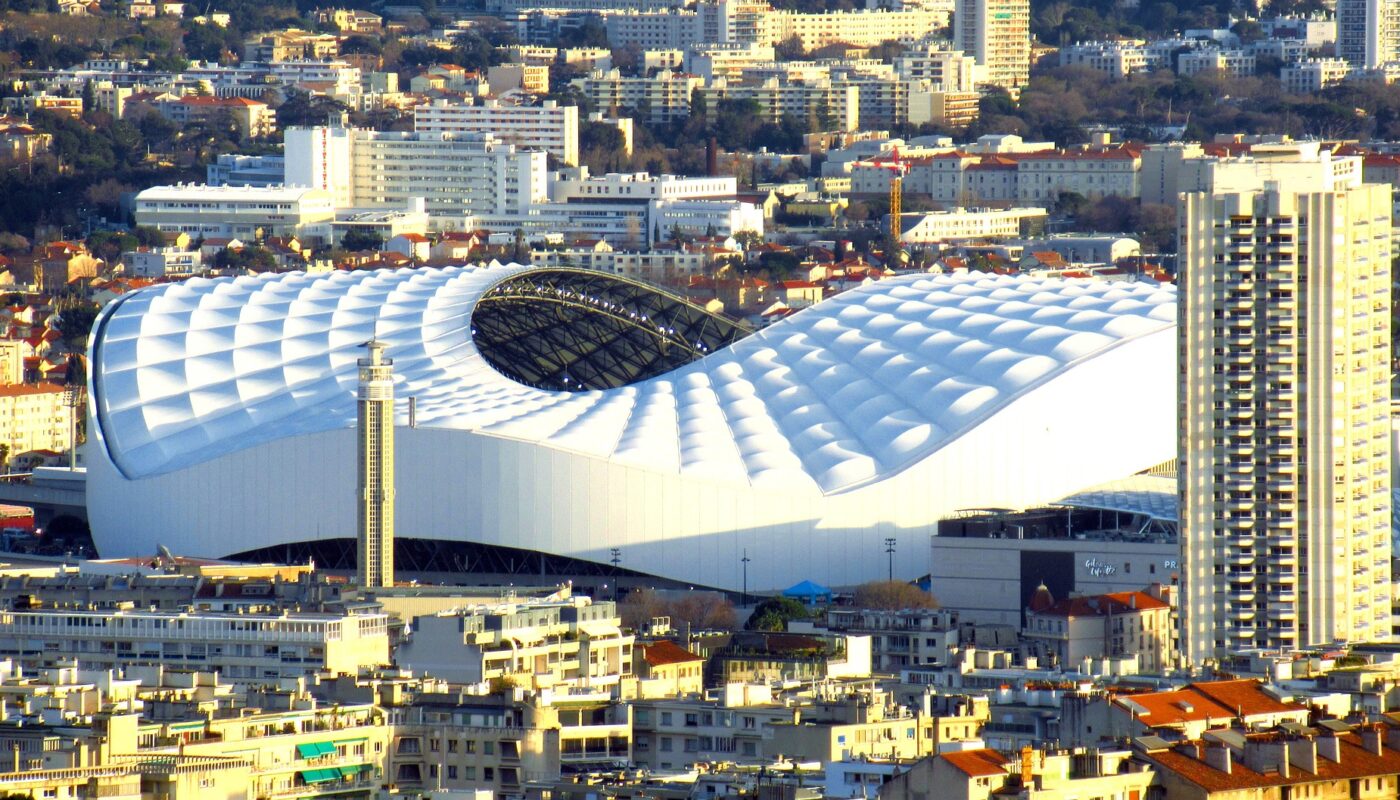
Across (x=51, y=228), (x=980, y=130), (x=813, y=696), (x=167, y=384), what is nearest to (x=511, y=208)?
(x=51, y=228)

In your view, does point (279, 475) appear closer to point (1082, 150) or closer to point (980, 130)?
point (1082, 150)

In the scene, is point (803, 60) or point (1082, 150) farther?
point (803, 60)

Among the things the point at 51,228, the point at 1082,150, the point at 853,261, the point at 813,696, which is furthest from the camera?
the point at 1082,150

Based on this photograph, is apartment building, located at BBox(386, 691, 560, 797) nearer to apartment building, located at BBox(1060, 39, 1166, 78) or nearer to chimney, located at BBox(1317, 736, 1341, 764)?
chimney, located at BBox(1317, 736, 1341, 764)

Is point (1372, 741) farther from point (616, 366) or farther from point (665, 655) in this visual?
point (616, 366)

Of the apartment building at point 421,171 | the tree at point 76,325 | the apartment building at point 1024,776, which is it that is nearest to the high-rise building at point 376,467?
the apartment building at point 1024,776

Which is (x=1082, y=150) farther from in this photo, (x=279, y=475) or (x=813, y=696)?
(x=813, y=696)

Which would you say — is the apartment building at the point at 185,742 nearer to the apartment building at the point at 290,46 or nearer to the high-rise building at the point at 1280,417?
the high-rise building at the point at 1280,417

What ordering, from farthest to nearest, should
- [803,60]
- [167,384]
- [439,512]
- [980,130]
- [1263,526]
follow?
[803,60] → [980,130] → [167,384] → [439,512] → [1263,526]
